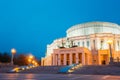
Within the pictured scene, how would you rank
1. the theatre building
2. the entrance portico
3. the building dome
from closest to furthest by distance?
the entrance portico → the theatre building → the building dome

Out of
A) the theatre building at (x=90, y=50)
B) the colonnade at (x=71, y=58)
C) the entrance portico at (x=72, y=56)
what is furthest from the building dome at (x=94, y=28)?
the colonnade at (x=71, y=58)

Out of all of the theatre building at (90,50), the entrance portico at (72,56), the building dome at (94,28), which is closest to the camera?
the entrance portico at (72,56)

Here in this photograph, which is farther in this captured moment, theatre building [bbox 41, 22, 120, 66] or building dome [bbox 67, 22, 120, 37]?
building dome [bbox 67, 22, 120, 37]

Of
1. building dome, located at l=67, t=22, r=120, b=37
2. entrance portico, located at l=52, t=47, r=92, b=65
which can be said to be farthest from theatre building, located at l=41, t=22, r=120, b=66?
building dome, located at l=67, t=22, r=120, b=37

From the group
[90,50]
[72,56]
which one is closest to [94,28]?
[90,50]

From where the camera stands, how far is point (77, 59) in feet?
229

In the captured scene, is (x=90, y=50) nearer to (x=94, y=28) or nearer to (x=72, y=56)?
(x=72, y=56)

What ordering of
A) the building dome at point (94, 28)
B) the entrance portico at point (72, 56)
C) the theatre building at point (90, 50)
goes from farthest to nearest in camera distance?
1. the building dome at point (94, 28)
2. the theatre building at point (90, 50)
3. the entrance portico at point (72, 56)

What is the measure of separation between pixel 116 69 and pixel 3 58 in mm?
65673

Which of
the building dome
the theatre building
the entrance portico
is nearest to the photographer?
the entrance portico

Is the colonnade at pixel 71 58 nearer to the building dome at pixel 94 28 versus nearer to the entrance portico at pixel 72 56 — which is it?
the entrance portico at pixel 72 56

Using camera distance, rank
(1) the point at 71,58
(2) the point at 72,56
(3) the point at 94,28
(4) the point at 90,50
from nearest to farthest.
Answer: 1. (1) the point at 71,58
2. (2) the point at 72,56
3. (4) the point at 90,50
4. (3) the point at 94,28

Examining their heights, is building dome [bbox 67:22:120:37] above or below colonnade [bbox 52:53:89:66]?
above

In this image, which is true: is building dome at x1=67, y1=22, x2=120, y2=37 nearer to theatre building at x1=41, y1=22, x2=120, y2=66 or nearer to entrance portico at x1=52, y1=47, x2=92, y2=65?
theatre building at x1=41, y1=22, x2=120, y2=66
